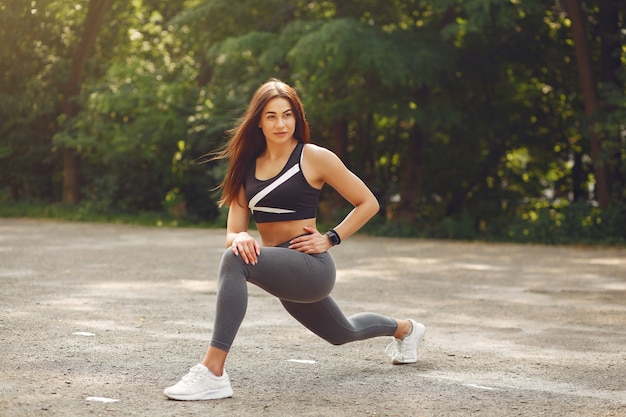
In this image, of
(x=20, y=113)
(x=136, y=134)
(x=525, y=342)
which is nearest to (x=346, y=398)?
(x=525, y=342)

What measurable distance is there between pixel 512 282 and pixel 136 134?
13.2 m

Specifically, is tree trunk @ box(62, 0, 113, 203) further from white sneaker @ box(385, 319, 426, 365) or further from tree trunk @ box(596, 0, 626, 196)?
white sneaker @ box(385, 319, 426, 365)

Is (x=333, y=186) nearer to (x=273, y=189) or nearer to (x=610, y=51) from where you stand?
(x=273, y=189)

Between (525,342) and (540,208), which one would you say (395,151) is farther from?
(525,342)

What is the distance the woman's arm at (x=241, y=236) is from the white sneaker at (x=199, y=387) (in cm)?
59

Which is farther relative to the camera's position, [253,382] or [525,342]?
[525,342]

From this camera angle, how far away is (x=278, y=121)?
551 cm

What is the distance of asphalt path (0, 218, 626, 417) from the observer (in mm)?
5250

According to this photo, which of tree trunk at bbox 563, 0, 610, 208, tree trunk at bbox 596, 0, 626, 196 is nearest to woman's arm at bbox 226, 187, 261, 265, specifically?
tree trunk at bbox 563, 0, 610, 208

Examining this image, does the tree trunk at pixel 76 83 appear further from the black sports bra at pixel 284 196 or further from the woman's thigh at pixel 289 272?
the woman's thigh at pixel 289 272

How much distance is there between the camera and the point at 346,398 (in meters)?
5.37

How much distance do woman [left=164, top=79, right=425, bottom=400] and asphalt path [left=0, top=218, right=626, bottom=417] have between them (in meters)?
0.31

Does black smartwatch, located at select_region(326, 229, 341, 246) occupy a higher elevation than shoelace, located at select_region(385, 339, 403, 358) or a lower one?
higher

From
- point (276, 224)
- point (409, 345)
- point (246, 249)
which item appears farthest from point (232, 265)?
point (409, 345)
